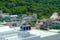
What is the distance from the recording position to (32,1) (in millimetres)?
26578

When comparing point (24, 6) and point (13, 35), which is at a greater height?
point (24, 6)

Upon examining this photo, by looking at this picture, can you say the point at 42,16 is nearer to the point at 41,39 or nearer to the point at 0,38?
the point at 41,39

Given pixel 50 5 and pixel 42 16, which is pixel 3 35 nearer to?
pixel 42 16

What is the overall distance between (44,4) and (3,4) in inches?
182

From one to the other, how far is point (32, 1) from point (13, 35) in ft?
48.8

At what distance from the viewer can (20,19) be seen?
21453mm

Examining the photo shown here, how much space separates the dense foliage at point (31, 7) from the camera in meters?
23.3

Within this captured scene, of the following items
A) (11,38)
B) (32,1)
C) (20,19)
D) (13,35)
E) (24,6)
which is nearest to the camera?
(11,38)

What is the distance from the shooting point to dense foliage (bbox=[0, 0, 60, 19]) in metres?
23.3

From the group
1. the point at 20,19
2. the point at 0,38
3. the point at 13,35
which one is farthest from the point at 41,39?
the point at 20,19

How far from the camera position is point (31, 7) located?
80.4ft

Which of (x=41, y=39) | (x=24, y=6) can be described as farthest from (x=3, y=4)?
(x=41, y=39)

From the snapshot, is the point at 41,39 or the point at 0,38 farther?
the point at 41,39

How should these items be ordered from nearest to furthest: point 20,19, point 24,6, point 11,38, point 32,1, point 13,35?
point 11,38, point 13,35, point 20,19, point 24,6, point 32,1
